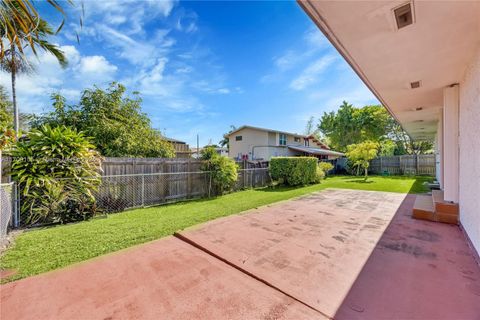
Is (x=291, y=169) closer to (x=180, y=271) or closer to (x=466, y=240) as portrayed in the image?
(x=466, y=240)

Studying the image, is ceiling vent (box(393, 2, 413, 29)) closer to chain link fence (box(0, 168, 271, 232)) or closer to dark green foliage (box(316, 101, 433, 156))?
chain link fence (box(0, 168, 271, 232))

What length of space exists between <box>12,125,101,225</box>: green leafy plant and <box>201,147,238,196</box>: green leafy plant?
13.5ft

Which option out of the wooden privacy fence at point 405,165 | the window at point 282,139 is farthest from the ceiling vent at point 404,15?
the wooden privacy fence at point 405,165

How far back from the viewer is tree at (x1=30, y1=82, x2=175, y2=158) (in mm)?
8766

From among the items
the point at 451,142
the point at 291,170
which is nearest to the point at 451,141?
the point at 451,142

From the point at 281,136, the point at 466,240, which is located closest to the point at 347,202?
the point at 466,240

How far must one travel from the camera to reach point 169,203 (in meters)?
7.61

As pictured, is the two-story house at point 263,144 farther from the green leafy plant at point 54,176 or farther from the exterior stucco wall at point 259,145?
the green leafy plant at point 54,176

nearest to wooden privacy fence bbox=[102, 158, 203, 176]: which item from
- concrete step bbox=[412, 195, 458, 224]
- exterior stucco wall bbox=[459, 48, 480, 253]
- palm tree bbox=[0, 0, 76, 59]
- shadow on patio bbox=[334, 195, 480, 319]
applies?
palm tree bbox=[0, 0, 76, 59]

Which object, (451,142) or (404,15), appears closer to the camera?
(404,15)

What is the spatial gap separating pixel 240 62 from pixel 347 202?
800 centimetres

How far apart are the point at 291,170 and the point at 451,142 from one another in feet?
23.1

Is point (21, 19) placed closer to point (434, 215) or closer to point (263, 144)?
point (434, 215)

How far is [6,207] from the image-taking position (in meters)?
4.05
